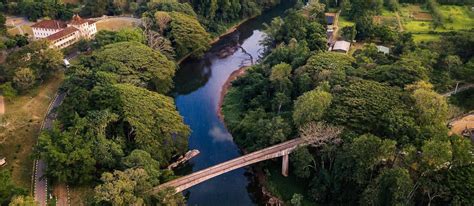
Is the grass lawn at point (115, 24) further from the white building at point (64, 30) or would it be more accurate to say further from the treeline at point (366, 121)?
the treeline at point (366, 121)

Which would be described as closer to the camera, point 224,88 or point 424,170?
point 424,170

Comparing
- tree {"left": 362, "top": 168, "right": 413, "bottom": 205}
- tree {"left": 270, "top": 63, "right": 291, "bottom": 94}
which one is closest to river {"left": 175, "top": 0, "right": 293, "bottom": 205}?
tree {"left": 270, "top": 63, "right": 291, "bottom": 94}

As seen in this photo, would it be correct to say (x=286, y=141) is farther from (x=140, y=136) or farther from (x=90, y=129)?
(x=90, y=129)

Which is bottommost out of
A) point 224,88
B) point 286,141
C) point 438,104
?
point 224,88

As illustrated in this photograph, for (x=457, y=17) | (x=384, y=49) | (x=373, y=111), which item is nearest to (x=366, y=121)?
(x=373, y=111)

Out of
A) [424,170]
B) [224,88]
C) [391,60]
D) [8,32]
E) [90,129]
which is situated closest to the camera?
[424,170]

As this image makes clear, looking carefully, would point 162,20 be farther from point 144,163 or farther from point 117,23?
point 144,163

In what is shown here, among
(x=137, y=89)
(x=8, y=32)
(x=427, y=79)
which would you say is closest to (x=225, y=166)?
(x=137, y=89)

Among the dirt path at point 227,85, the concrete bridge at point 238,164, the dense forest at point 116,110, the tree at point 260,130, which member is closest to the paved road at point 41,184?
the dense forest at point 116,110
